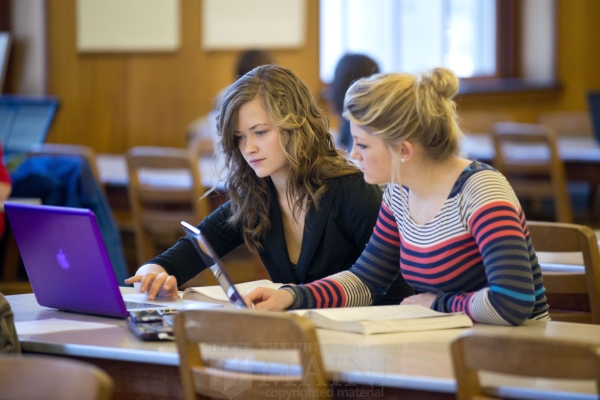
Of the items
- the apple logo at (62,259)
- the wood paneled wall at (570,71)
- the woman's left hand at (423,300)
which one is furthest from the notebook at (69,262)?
the wood paneled wall at (570,71)

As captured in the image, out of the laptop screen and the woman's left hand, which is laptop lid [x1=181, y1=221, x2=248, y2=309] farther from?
the laptop screen

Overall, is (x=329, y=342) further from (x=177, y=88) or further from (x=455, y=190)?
(x=177, y=88)

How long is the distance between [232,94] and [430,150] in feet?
1.81

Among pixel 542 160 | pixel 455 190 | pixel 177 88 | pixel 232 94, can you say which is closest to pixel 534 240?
pixel 455 190

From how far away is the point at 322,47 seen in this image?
605 centimetres

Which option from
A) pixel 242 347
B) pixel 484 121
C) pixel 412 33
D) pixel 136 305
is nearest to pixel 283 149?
pixel 136 305

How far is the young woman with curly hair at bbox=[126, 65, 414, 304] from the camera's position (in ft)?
6.61

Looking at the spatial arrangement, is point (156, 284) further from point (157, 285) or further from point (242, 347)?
point (242, 347)

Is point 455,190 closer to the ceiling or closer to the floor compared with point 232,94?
closer to the floor

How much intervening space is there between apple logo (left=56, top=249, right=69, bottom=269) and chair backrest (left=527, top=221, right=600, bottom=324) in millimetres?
1126

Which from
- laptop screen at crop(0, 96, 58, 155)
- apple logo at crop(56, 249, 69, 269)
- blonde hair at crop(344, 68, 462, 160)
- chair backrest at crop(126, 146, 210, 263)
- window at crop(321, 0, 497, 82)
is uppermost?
window at crop(321, 0, 497, 82)

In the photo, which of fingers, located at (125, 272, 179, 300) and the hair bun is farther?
fingers, located at (125, 272, 179, 300)

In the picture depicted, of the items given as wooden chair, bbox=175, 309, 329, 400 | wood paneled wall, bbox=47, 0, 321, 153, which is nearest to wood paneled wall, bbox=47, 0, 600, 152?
wood paneled wall, bbox=47, 0, 321, 153

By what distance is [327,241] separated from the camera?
2047 mm
